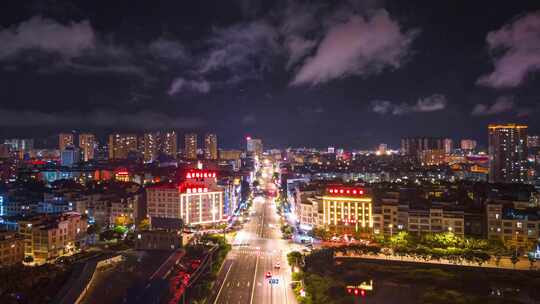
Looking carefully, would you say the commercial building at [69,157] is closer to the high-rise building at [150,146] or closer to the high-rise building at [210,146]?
the high-rise building at [150,146]

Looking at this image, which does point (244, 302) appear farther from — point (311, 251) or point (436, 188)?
point (436, 188)

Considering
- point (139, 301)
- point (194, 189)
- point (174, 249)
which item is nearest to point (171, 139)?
point (194, 189)

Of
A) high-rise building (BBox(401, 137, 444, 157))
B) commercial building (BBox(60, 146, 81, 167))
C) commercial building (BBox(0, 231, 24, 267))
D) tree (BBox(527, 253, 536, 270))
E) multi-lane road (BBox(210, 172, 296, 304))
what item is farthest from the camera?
high-rise building (BBox(401, 137, 444, 157))

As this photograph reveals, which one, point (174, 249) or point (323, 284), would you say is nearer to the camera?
point (323, 284)

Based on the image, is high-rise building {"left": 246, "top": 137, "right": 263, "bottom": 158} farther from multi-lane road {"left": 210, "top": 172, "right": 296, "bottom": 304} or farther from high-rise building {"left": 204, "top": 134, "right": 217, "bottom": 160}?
multi-lane road {"left": 210, "top": 172, "right": 296, "bottom": 304}

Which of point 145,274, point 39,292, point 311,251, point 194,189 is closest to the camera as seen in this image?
point 39,292

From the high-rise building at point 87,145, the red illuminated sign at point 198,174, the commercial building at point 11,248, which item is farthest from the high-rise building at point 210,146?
the commercial building at point 11,248

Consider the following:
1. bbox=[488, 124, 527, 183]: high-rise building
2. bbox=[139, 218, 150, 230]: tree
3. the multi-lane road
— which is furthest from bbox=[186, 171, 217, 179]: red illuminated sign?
bbox=[488, 124, 527, 183]: high-rise building
